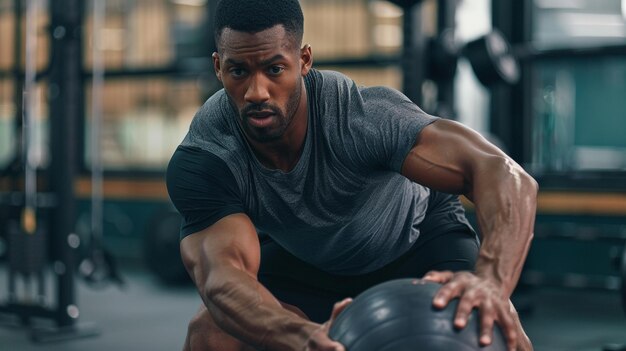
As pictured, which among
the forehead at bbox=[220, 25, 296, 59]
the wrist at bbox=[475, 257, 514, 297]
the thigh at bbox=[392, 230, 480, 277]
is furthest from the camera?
the thigh at bbox=[392, 230, 480, 277]

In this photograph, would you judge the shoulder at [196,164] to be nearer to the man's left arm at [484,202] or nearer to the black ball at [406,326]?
the man's left arm at [484,202]

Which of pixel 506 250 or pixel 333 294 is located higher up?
pixel 506 250

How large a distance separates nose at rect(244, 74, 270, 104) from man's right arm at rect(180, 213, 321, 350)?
0.92 ft

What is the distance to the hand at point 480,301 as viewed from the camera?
1.63 meters

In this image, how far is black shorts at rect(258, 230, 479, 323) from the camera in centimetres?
229

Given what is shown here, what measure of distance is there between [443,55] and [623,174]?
1355 mm

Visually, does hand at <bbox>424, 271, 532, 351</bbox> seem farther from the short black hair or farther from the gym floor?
the gym floor

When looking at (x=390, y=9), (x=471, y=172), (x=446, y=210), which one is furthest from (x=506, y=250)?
(x=390, y=9)

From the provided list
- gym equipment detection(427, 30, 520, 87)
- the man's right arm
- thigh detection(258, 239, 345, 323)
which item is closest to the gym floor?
gym equipment detection(427, 30, 520, 87)

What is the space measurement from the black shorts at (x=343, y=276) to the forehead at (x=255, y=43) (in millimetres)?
666

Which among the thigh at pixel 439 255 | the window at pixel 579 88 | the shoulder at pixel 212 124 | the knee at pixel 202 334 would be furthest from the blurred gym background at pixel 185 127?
the shoulder at pixel 212 124

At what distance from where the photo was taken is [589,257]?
4.97m

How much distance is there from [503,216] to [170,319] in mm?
2837

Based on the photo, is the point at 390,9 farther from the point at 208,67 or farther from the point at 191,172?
the point at 191,172
